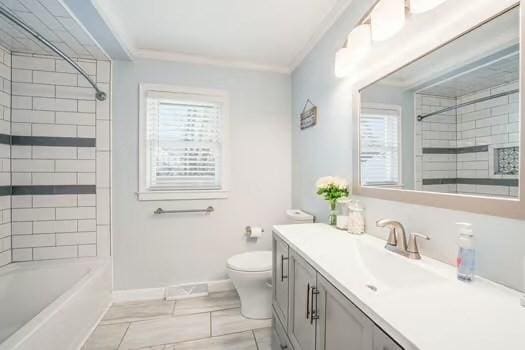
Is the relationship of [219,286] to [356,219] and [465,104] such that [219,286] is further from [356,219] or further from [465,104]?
[465,104]

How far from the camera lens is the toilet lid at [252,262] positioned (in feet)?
6.21

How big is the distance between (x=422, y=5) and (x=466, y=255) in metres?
0.97

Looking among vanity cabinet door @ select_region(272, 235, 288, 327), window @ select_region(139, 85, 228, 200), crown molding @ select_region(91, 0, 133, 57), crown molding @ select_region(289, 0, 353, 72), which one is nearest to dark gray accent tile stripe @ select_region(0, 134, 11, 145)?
window @ select_region(139, 85, 228, 200)

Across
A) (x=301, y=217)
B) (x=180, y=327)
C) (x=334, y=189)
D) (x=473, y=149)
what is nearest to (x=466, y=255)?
(x=473, y=149)

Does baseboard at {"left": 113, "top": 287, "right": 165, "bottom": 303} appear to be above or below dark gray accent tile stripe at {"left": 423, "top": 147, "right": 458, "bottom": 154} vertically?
below

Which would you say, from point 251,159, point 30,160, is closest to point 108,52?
point 30,160

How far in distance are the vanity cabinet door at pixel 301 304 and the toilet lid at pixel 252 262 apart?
22.1 inches

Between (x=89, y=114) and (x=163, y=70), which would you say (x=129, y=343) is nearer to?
(x=89, y=114)

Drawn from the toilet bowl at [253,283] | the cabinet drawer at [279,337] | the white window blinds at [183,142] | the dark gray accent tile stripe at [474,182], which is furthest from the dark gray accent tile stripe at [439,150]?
the white window blinds at [183,142]

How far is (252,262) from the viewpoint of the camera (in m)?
2.03

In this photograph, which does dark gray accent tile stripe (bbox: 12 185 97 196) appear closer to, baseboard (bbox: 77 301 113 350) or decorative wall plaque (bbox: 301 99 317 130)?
baseboard (bbox: 77 301 113 350)

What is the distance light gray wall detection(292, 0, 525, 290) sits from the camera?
0.79m

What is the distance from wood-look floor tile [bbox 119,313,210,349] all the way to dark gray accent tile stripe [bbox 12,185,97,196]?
1225 mm

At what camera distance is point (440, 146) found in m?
1.03
